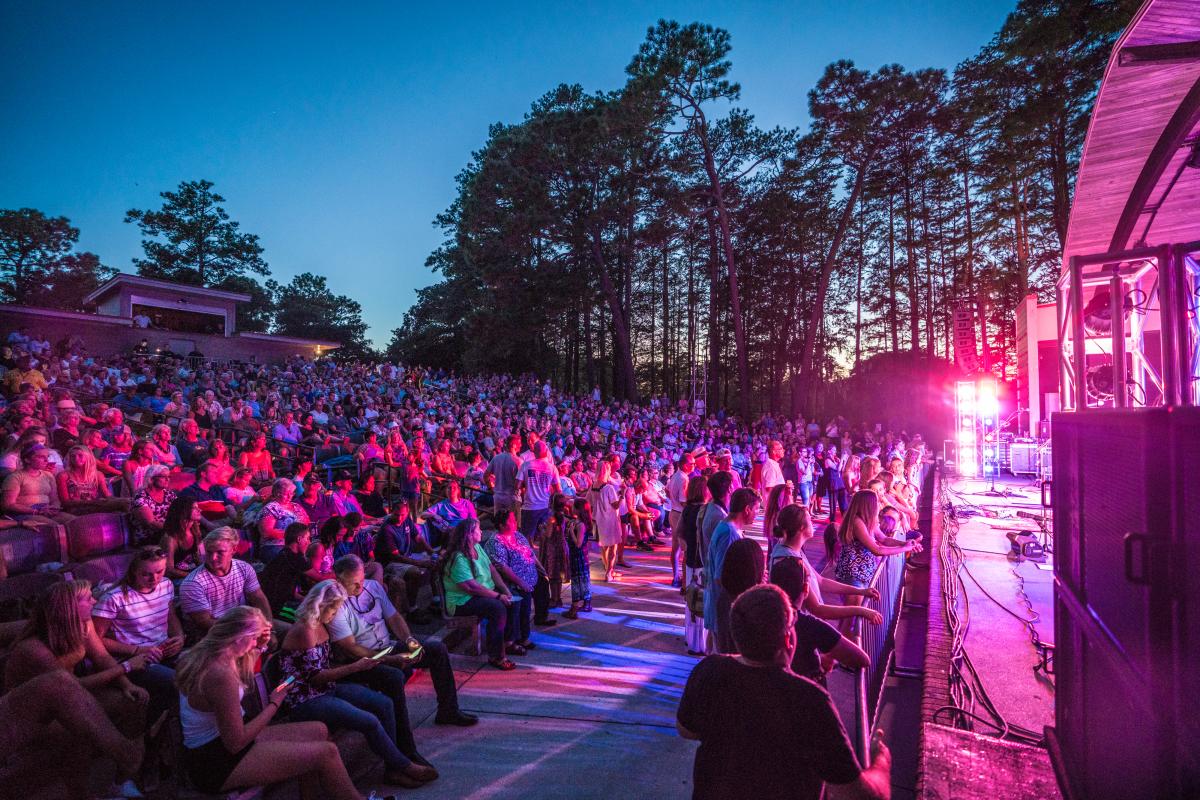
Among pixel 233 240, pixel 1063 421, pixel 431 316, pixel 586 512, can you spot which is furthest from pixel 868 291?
pixel 233 240

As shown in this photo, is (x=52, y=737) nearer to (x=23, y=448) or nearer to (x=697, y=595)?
(x=697, y=595)

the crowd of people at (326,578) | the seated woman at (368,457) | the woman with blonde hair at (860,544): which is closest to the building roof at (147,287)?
the crowd of people at (326,578)

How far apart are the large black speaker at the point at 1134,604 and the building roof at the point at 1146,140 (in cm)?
221

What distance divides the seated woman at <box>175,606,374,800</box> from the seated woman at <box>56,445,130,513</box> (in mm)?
3650

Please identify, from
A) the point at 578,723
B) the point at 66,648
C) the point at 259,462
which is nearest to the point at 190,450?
the point at 259,462

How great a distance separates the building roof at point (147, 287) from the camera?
24.1 metres

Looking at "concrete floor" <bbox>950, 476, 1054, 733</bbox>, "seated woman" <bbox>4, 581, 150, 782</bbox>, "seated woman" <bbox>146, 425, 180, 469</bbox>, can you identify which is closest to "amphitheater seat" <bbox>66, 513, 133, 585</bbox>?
"seated woman" <bbox>146, 425, 180, 469</bbox>

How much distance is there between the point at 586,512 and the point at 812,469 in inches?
283

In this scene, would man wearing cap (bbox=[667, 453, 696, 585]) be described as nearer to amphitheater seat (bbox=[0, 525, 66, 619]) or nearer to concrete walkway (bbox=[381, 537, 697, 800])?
concrete walkway (bbox=[381, 537, 697, 800])

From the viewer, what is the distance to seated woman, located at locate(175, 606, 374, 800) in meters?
2.66

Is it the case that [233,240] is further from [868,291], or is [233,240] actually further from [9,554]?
[9,554]

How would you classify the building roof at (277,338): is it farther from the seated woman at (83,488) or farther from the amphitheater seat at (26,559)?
the amphitheater seat at (26,559)

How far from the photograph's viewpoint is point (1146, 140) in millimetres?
4172

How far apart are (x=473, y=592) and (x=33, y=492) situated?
374 cm
